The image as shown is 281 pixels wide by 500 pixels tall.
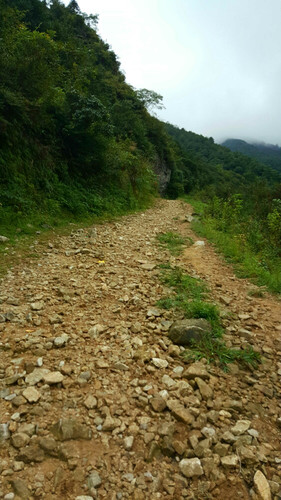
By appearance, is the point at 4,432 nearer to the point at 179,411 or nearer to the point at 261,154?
the point at 179,411

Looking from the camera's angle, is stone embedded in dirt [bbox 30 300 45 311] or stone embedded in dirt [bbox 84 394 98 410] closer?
stone embedded in dirt [bbox 84 394 98 410]

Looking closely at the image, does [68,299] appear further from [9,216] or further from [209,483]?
[9,216]

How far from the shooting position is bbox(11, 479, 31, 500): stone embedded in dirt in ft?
5.71

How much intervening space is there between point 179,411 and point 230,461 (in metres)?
0.55

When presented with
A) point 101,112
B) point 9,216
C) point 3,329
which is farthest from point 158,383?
point 101,112

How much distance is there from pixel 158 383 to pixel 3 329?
2.09m

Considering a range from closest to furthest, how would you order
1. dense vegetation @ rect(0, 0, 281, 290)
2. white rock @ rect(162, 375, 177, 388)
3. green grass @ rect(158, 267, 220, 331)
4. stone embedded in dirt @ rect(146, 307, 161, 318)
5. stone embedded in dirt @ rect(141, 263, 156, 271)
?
white rock @ rect(162, 375, 177, 388), green grass @ rect(158, 267, 220, 331), stone embedded in dirt @ rect(146, 307, 161, 318), stone embedded in dirt @ rect(141, 263, 156, 271), dense vegetation @ rect(0, 0, 281, 290)

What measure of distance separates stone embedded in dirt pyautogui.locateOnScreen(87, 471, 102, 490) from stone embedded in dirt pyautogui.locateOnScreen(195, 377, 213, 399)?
1221mm

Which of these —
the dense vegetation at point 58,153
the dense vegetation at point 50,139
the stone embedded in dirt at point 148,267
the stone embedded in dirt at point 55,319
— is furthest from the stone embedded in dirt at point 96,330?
the dense vegetation at point 50,139

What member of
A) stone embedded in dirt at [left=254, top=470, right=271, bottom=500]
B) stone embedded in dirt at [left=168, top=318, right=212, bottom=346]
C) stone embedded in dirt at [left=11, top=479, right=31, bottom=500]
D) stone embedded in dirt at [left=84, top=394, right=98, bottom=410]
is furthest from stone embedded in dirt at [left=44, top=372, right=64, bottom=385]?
stone embedded in dirt at [left=254, top=470, right=271, bottom=500]

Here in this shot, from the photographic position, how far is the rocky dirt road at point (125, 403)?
6.25ft

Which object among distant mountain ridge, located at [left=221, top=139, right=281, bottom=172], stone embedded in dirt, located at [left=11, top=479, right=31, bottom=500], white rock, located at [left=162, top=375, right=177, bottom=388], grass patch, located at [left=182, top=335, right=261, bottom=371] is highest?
distant mountain ridge, located at [left=221, top=139, right=281, bottom=172]

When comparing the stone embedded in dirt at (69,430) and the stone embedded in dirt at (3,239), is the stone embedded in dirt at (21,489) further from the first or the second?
the stone embedded in dirt at (3,239)

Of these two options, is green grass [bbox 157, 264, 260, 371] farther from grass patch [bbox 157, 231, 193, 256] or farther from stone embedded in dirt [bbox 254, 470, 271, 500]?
grass patch [bbox 157, 231, 193, 256]
